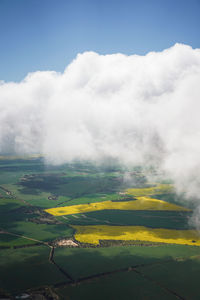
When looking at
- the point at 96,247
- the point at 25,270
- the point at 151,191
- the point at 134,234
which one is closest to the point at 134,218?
the point at 134,234

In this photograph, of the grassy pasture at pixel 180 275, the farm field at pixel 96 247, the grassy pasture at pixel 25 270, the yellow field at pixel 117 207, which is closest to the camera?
the grassy pasture at pixel 25 270

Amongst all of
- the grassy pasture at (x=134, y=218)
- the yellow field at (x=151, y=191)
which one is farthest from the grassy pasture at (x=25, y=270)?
the yellow field at (x=151, y=191)

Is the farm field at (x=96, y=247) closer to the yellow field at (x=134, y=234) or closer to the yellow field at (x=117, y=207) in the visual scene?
the yellow field at (x=117, y=207)

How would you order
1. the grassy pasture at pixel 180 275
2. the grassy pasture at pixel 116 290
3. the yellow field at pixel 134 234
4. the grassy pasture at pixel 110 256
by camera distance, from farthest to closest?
the yellow field at pixel 134 234
the grassy pasture at pixel 110 256
the grassy pasture at pixel 180 275
the grassy pasture at pixel 116 290

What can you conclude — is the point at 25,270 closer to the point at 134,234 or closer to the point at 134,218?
the point at 134,234

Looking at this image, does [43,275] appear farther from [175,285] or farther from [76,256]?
[175,285]
